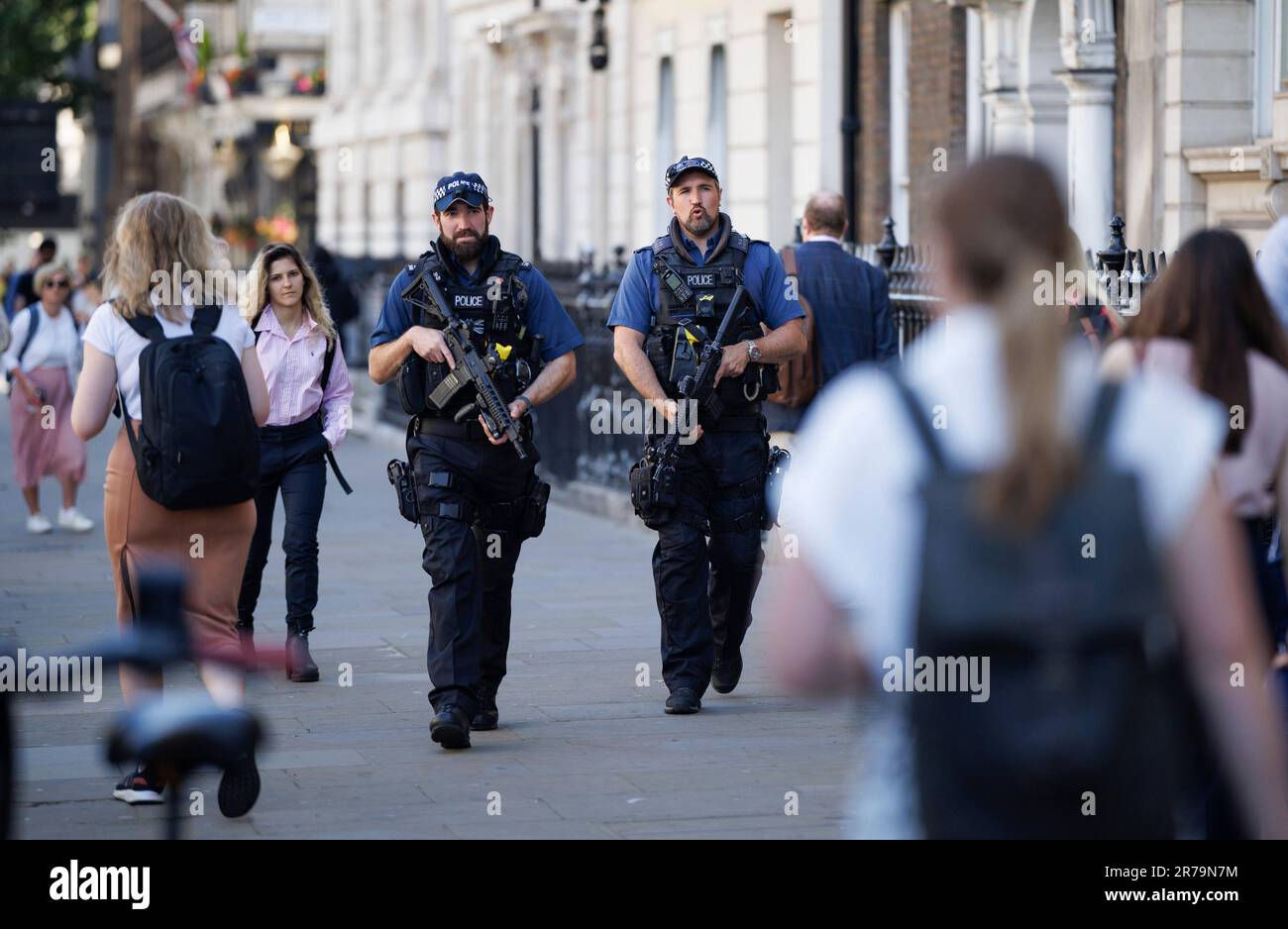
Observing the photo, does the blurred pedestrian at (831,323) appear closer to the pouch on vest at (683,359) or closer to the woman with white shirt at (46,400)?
the pouch on vest at (683,359)

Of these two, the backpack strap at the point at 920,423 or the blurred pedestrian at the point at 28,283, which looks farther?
the blurred pedestrian at the point at 28,283

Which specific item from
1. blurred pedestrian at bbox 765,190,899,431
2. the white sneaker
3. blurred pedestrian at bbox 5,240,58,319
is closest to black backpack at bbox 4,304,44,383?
the white sneaker

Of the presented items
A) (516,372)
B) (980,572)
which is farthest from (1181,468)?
(516,372)

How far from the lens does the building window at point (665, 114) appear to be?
2262 cm

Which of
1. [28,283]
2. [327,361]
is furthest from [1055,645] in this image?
[28,283]

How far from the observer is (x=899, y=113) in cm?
1800

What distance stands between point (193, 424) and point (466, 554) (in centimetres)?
153

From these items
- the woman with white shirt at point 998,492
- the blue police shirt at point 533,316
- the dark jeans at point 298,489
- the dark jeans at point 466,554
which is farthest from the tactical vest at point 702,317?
the woman with white shirt at point 998,492

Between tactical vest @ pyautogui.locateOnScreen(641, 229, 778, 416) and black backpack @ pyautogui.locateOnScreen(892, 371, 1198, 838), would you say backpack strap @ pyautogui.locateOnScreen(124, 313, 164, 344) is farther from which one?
black backpack @ pyautogui.locateOnScreen(892, 371, 1198, 838)

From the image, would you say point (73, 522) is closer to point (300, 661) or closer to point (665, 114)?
point (300, 661)

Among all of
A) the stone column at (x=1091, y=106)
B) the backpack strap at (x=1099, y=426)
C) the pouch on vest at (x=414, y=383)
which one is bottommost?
the pouch on vest at (x=414, y=383)

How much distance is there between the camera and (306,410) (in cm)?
959

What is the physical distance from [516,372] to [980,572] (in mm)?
4922

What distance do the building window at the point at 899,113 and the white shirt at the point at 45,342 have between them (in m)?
6.25
